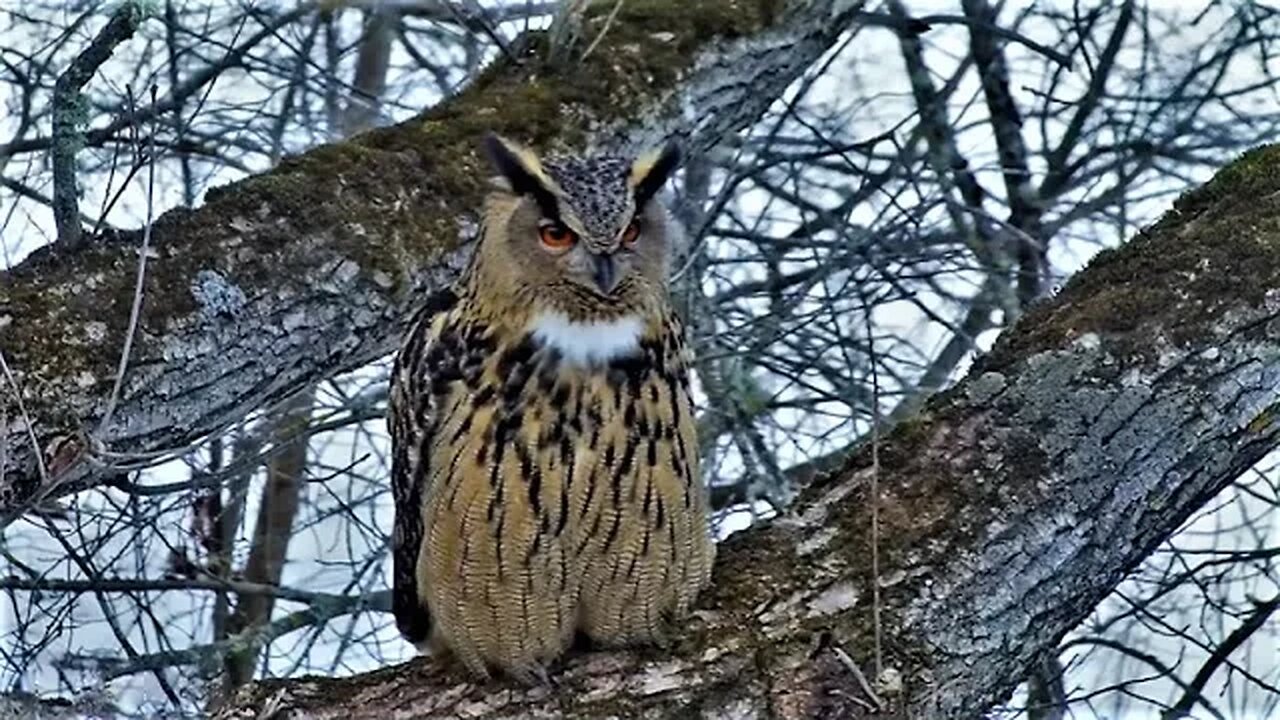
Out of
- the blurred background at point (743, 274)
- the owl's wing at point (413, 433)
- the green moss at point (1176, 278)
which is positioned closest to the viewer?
the owl's wing at point (413, 433)

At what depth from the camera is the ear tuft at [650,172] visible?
96.0 inches

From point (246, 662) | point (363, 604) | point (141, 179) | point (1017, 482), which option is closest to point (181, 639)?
point (246, 662)

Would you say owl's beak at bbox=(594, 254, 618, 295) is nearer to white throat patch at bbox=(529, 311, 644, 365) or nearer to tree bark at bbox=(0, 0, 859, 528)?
white throat patch at bbox=(529, 311, 644, 365)

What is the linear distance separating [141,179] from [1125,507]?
2266 mm

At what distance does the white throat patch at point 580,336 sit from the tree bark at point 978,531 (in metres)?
0.39

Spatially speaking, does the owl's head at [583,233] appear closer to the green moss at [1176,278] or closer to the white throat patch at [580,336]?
the white throat patch at [580,336]

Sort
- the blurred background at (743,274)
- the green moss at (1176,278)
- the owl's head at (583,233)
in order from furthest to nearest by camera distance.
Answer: the blurred background at (743,274) < the green moss at (1176,278) < the owl's head at (583,233)

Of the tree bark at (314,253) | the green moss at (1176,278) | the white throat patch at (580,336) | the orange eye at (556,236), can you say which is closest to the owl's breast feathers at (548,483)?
the white throat patch at (580,336)

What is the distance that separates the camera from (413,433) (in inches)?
101

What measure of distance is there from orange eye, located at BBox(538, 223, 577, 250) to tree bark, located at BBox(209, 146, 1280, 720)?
53 cm

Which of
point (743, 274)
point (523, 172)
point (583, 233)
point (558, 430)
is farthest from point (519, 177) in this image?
point (743, 274)

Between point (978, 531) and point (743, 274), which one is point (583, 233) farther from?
point (743, 274)

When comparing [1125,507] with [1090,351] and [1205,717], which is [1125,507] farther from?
[1205,717]

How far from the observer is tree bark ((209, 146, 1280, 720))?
7.91ft
